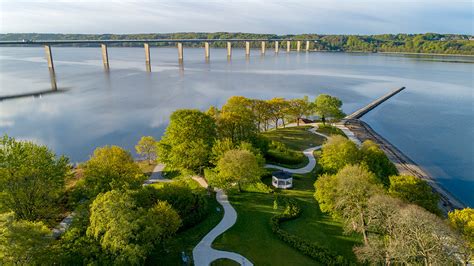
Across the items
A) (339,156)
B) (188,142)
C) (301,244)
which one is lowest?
(301,244)

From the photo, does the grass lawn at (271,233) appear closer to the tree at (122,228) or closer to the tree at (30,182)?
the tree at (122,228)

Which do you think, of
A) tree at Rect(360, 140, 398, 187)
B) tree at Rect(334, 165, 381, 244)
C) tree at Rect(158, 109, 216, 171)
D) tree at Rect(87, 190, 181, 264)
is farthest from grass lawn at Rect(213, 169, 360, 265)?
tree at Rect(360, 140, 398, 187)

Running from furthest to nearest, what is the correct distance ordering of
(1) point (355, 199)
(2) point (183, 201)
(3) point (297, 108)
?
(3) point (297, 108) → (2) point (183, 201) → (1) point (355, 199)

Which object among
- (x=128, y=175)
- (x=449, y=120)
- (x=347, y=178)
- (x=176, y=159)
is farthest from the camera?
(x=449, y=120)

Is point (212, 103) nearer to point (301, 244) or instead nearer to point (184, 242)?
point (184, 242)

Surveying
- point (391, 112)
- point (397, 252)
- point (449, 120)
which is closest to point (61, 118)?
point (397, 252)

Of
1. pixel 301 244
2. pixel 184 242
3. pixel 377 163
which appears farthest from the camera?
pixel 377 163

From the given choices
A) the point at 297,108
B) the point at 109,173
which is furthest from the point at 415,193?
the point at 297,108

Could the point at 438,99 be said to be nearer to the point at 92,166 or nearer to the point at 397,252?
the point at 397,252
